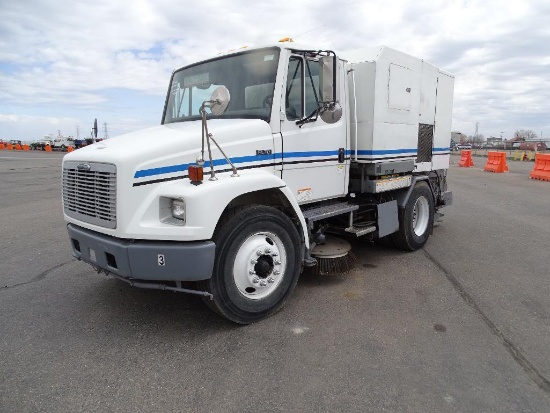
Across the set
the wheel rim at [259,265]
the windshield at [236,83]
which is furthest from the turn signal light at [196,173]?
the windshield at [236,83]

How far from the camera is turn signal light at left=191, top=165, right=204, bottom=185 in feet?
10.4

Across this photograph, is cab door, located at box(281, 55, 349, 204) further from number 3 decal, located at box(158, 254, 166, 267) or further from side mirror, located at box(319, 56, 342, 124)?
number 3 decal, located at box(158, 254, 166, 267)

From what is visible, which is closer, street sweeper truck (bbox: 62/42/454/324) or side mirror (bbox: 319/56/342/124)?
street sweeper truck (bbox: 62/42/454/324)

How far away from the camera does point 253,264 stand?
361 centimetres

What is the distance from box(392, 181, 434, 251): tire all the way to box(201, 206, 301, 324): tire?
102 inches

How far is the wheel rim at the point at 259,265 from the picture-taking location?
355 centimetres

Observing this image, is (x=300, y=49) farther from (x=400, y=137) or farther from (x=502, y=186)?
(x=502, y=186)

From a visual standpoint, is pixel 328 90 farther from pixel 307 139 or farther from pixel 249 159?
pixel 249 159

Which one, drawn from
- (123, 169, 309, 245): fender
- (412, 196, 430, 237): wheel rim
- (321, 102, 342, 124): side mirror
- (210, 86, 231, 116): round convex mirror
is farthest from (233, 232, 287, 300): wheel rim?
(412, 196, 430, 237): wheel rim

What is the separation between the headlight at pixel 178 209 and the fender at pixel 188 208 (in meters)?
0.07

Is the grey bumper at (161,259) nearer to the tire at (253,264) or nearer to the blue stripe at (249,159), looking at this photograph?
the tire at (253,264)

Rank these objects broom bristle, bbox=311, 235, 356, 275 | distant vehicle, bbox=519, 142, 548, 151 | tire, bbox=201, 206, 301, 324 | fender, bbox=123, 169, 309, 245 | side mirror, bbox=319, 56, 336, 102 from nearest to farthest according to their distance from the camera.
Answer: fender, bbox=123, 169, 309, 245 < tire, bbox=201, 206, 301, 324 < side mirror, bbox=319, 56, 336, 102 < broom bristle, bbox=311, 235, 356, 275 < distant vehicle, bbox=519, 142, 548, 151

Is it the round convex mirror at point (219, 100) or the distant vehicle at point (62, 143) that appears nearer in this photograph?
the round convex mirror at point (219, 100)

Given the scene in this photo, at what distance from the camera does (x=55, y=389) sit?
2.68m
